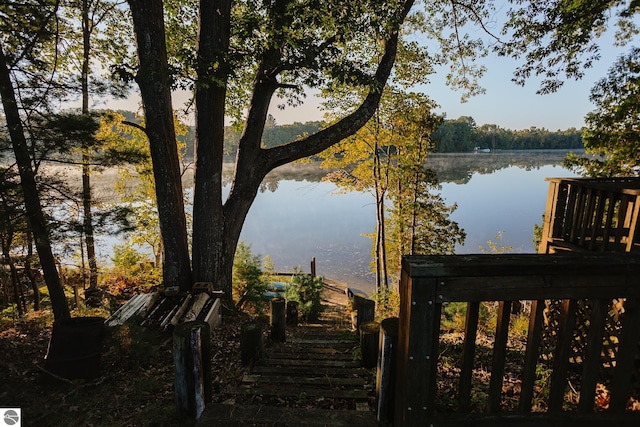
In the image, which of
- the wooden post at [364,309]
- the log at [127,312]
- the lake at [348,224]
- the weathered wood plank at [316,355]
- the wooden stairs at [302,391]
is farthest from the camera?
the lake at [348,224]

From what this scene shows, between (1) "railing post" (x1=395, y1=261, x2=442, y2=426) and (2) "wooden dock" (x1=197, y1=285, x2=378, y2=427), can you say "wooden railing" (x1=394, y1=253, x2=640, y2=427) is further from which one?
(2) "wooden dock" (x1=197, y1=285, x2=378, y2=427)

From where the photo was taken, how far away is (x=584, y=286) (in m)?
1.79

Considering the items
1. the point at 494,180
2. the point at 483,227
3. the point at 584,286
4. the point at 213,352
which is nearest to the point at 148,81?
the point at 213,352

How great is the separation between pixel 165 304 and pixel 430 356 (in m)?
5.76

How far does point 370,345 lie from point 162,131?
5373mm

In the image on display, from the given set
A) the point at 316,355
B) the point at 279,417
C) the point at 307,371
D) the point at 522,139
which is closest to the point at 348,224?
the point at 316,355

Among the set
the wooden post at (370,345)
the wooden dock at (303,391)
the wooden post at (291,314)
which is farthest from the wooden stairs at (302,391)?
the wooden post at (291,314)

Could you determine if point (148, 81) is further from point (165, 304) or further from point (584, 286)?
point (584, 286)

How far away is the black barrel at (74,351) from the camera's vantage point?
3.52m

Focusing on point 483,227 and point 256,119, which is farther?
point 483,227

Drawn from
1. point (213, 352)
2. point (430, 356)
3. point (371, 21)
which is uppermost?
point (371, 21)

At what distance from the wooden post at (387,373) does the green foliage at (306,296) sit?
732 cm

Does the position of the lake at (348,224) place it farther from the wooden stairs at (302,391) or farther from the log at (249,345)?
the log at (249,345)

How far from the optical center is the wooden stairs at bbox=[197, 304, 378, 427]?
2389 mm
